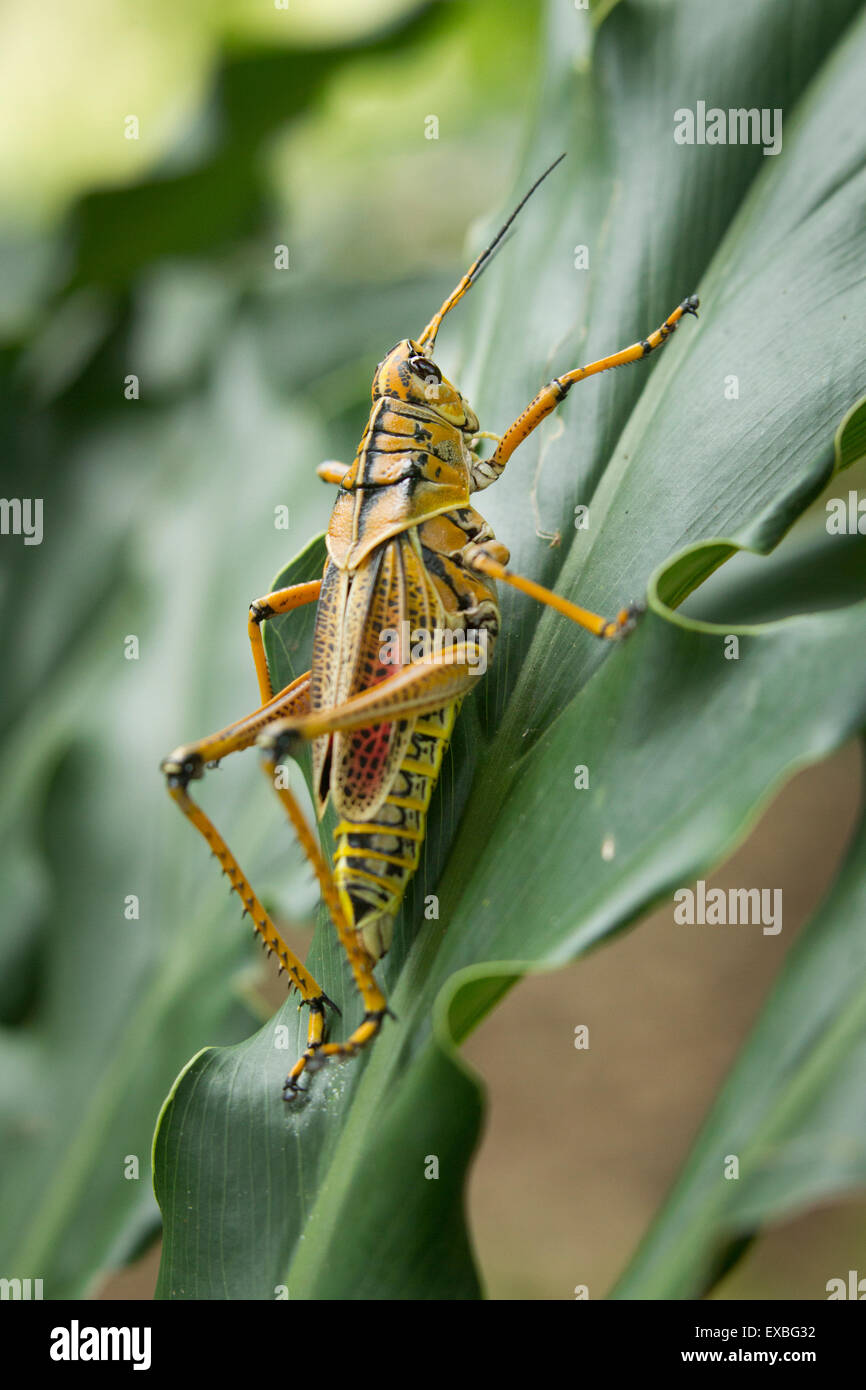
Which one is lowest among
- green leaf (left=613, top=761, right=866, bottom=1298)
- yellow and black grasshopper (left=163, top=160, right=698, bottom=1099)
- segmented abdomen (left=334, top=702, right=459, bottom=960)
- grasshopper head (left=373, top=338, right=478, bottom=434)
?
green leaf (left=613, top=761, right=866, bottom=1298)

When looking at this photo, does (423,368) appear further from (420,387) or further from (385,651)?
(385,651)

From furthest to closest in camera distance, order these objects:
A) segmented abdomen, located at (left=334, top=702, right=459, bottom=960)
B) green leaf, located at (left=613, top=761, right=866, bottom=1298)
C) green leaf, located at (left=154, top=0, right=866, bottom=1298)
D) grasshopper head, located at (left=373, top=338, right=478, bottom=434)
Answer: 1. grasshopper head, located at (left=373, top=338, right=478, bottom=434)
2. segmented abdomen, located at (left=334, top=702, right=459, bottom=960)
3. green leaf, located at (left=154, top=0, right=866, bottom=1298)
4. green leaf, located at (left=613, top=761, right=866, bottom=1298)

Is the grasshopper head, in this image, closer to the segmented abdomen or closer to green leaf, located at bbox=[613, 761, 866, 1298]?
the segmented abdomen

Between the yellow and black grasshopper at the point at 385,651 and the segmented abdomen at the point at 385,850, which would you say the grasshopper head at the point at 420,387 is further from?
the segmented abdomen at the point at 385,850

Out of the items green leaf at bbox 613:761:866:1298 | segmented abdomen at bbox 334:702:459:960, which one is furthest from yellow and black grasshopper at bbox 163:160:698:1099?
green leaf at bbox 613:761:866:1298

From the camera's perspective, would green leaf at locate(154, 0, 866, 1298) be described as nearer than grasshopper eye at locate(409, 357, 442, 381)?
Yes

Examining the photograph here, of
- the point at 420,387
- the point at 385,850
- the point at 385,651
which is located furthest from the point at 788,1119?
the point at 420,387

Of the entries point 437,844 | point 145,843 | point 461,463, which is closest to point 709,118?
point 461,463
